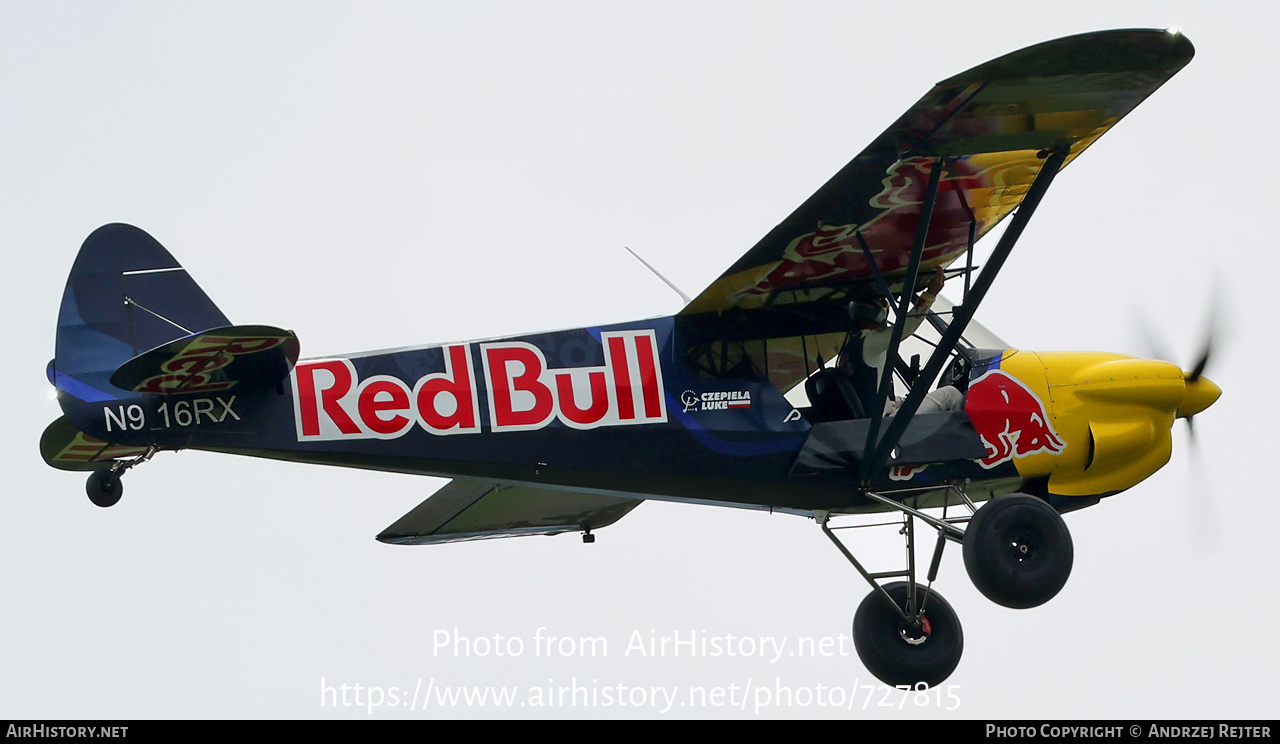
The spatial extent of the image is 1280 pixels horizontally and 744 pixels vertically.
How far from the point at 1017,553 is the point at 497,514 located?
170 inches

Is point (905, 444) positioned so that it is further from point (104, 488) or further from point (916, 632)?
point (104, 488)

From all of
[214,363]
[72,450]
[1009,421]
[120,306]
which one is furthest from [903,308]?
[72,450]

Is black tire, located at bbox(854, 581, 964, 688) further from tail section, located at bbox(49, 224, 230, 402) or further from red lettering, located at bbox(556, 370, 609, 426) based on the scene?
tail section, located at bbox(49, 224, 230, 402)

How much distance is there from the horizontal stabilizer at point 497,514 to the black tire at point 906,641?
204 cm

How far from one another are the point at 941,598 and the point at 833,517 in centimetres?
105

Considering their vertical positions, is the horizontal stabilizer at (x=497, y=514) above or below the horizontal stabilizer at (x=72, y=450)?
below

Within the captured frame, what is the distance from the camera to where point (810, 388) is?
1003cm

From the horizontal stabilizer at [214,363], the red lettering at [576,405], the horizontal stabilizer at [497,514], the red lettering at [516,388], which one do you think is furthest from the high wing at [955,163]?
the horizontal stabilizer at [497,514]

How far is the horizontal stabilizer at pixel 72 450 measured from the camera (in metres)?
9.31

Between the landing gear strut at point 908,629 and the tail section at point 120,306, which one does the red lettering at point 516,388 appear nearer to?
the tail section at point 120,306

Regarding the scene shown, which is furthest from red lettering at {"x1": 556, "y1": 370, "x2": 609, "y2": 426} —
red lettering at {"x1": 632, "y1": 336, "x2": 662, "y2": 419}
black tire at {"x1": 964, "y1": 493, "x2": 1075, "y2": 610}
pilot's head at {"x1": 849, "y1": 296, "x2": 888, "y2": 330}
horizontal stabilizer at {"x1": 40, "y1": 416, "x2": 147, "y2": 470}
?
horizontal stabilizer at {"x1": 40, "y1": 416, "x2": 147, "y2": 470}

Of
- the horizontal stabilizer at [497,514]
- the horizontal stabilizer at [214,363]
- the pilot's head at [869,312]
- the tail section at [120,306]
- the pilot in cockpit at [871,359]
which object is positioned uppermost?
the tail section at [120,306]

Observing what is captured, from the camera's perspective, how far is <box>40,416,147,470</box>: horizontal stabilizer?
9.31m

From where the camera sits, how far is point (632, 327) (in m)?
9.65
